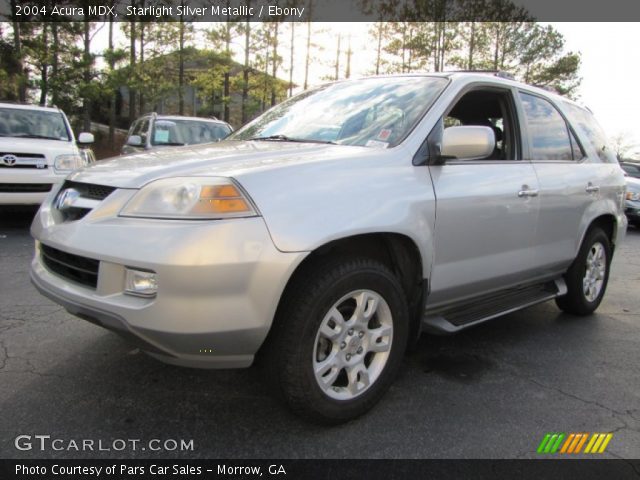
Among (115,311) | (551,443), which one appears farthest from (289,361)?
(551,443)

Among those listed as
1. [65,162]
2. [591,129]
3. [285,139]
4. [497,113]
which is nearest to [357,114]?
[285,139]

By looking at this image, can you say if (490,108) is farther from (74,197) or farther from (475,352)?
(74,197)

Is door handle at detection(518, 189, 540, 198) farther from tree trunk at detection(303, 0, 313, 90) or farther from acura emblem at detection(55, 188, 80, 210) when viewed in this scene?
tree trunk at detection(303, 0, 313, 90)

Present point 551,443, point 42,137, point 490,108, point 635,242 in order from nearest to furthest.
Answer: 1. point 551,443
2. point 490,108
3. point 42,137
4. point 635,242

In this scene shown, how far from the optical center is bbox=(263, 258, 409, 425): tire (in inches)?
88.0

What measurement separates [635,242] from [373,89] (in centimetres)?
859

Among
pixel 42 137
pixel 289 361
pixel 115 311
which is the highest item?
pixel 42 137

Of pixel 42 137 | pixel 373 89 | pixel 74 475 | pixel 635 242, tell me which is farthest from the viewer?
pixel 635 242

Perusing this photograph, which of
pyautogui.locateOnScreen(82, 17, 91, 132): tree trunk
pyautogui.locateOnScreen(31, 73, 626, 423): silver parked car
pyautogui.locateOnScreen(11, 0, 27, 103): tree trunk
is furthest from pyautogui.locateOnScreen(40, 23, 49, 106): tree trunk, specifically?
pyautogui.locateOnScreen(31, 73, 626, 423): silver parked car

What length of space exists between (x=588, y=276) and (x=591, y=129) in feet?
4.22

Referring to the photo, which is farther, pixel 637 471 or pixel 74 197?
pixel 74 197

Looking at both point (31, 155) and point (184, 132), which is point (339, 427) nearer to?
point (31, 155)

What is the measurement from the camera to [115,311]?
2.13 metres

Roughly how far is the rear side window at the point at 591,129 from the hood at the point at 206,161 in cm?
249
